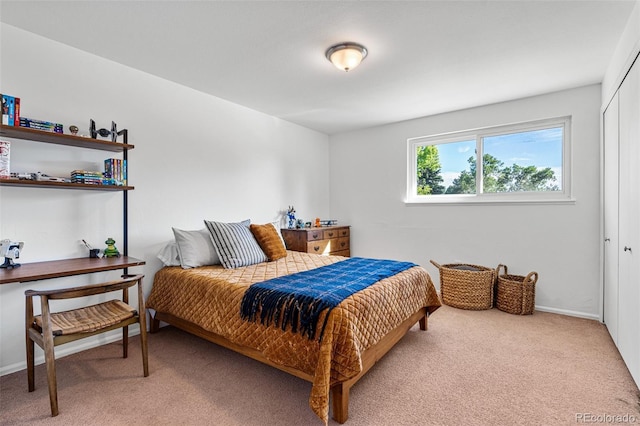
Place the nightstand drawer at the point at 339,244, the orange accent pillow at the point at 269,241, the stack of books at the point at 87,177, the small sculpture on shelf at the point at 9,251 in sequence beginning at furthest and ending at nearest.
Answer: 1. the nightstand drawer at the point at 339,244
2. the orange accent pillow at the point at 269,241
3. the stack of books at the point at 87,177
4. the small sculpture on shelf at the point at 9,251

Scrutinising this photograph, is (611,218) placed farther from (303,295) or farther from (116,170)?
(116,170)

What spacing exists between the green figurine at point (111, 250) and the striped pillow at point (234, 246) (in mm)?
741

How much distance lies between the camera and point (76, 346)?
2.45 m

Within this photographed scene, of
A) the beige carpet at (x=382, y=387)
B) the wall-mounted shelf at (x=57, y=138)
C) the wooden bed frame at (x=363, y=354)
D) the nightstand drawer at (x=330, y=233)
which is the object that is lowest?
the beige carpet at (x=382, y=387)

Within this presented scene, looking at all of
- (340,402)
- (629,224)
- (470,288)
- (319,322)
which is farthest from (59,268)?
(629,224)

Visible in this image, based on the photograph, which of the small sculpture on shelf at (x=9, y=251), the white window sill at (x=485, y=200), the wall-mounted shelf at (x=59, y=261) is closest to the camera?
the wall-mounted shelf at (x=59, y=261)

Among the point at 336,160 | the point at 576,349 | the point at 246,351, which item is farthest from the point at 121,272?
the point at 576,349

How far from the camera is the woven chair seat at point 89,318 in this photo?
1.80m

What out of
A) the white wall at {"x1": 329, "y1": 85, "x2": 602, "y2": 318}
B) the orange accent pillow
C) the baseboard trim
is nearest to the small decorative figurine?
the white wall at {"x1": 329, "y1": 85, "x2": 602, "y2": 318}

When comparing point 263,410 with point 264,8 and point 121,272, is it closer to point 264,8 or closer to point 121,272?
point 121,272

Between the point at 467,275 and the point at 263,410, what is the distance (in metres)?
2.56

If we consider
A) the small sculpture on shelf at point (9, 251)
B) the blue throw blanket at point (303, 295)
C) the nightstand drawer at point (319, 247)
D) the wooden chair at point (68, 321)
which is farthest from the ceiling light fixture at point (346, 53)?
the small sculpture on shelf at point (9, 251)

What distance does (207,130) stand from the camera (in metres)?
3.36

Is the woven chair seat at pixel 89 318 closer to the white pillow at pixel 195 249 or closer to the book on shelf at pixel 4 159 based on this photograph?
the white pillow at pixel 195 249
